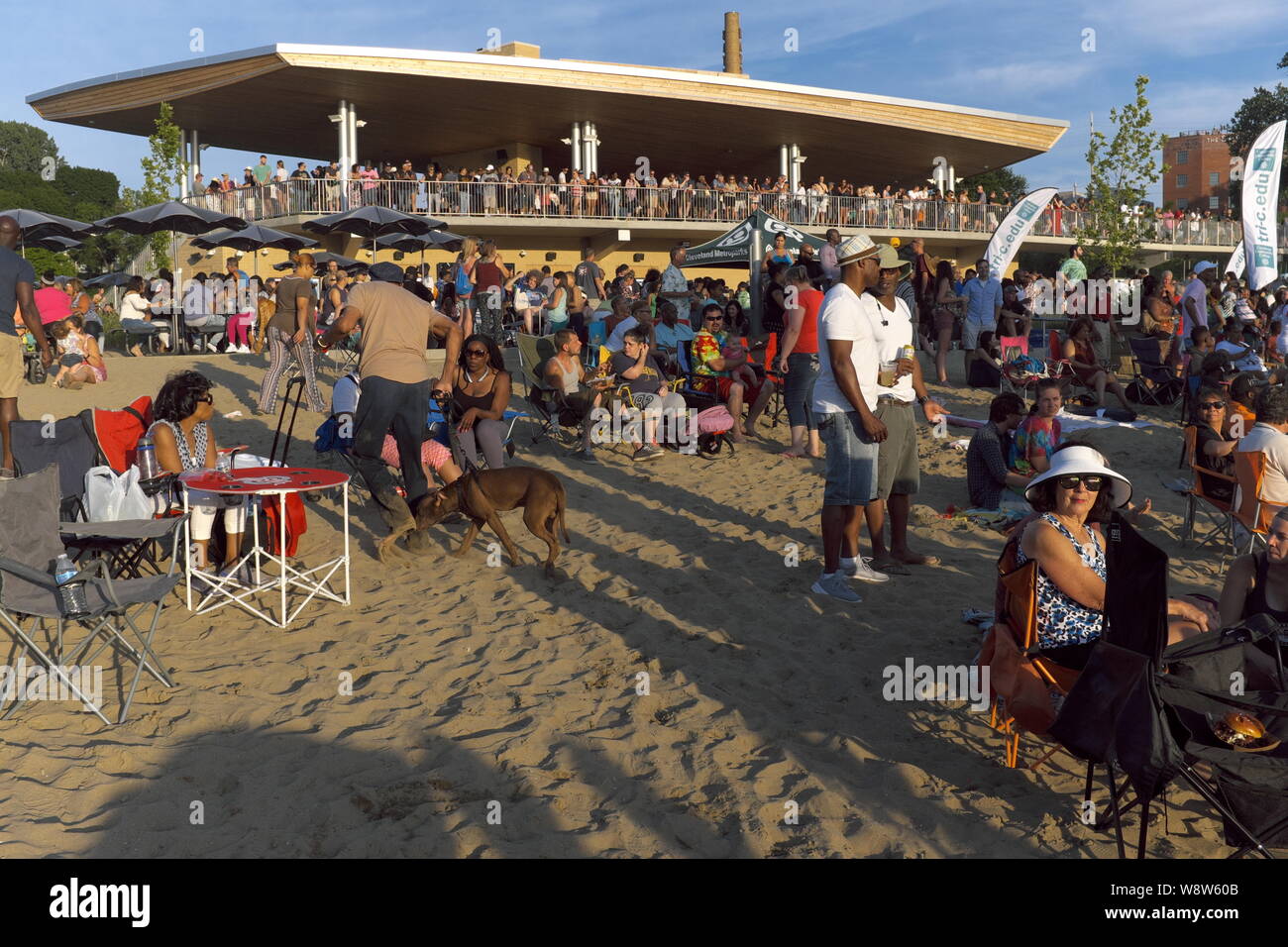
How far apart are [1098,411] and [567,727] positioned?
8.74 metres

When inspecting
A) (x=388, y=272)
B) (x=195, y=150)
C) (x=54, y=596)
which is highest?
(x=195, y=150)

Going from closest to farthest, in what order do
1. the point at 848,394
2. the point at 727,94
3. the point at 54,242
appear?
the point at 848,394 → the point at 54,242 → the point at 727,94

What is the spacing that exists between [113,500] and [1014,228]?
12919 millimetres

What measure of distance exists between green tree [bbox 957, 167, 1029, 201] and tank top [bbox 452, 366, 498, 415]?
42.5m

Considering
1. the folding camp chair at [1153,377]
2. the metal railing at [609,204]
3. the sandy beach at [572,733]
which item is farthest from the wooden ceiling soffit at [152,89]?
the sandy beach at [572,733]

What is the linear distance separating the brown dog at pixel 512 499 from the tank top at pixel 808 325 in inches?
131

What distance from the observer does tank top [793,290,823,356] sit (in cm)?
927

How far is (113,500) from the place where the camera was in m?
6.07

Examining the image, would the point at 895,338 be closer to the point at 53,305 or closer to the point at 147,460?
the point at 147,460

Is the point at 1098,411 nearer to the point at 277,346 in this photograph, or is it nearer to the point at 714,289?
the point at 714,289

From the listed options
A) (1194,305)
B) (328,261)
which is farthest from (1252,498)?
(328,261)

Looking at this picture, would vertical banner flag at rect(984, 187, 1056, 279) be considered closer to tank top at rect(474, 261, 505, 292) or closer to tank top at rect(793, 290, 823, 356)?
tank top at rect(793, 290, 823, 356)

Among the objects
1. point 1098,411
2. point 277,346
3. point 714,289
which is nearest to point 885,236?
point 714,289

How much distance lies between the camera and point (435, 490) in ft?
23.5
